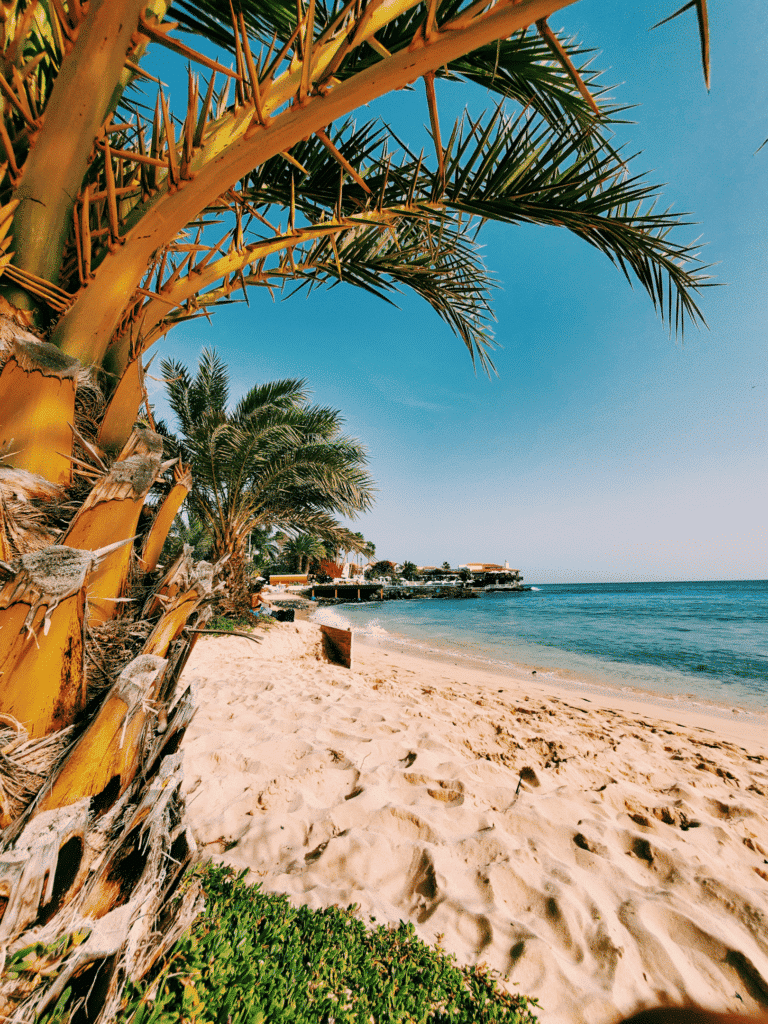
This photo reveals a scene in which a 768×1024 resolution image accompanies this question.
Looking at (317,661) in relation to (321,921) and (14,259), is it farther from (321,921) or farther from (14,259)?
(14,259)

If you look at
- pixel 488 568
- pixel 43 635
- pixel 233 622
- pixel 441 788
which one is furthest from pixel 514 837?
pixel 488 568

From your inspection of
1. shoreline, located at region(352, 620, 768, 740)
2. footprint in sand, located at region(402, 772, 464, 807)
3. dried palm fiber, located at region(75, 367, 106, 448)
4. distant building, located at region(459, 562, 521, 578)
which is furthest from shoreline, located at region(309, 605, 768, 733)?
distant building, located at region(459, 562, 521, 578)

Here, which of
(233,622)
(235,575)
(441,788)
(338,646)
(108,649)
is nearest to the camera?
(108,649)

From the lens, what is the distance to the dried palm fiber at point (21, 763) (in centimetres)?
87

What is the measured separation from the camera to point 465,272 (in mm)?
2447

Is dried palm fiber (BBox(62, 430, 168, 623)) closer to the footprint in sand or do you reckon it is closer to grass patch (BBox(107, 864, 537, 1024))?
grass patch (BBox(107, 864, 537, 1024))

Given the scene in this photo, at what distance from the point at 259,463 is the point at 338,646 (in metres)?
4.11

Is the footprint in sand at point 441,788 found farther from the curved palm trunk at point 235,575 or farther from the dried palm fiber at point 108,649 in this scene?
the curved palm trunk at point 235,575

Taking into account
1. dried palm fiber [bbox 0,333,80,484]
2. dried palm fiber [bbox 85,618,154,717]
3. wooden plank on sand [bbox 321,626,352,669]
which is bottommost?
wooden plank on sand [bbox 321,626,352,669]

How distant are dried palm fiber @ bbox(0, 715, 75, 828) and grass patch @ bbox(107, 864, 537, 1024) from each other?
0.58 metres

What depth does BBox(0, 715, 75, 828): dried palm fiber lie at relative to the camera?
0.87 m

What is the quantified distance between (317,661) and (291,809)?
18.1 feet

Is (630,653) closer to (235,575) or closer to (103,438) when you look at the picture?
(235,575)

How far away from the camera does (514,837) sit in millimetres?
2242
